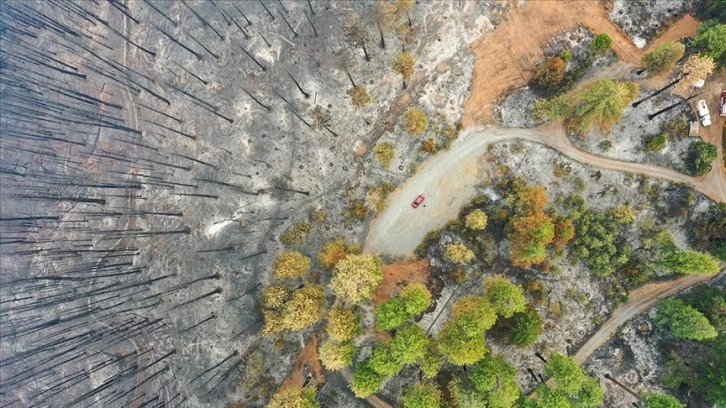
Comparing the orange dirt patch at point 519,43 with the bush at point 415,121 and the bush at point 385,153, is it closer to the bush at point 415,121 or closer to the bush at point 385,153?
the bush at point 415,121

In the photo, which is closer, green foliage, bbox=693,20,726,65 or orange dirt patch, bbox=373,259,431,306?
green foliage, bbox=693,20,726,65

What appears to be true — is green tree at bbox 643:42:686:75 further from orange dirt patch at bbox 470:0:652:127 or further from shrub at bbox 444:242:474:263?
shrub at bbox 444:242:474:263

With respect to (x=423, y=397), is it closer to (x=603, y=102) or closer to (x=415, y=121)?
(x=415, y=121)

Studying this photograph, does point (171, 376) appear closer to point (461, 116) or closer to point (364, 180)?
point (364, 180)

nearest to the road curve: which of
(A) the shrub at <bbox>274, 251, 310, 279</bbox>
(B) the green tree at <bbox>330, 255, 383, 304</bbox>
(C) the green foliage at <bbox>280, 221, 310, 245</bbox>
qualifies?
(B) the green tree at <bbox>330, 255, 383, 304</bbox>

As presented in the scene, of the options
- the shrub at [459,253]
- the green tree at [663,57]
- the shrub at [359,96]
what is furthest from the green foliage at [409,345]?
the green tree at [663,57]

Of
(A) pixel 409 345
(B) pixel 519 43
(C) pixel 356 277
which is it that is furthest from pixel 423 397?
(B) pixel 519 43
